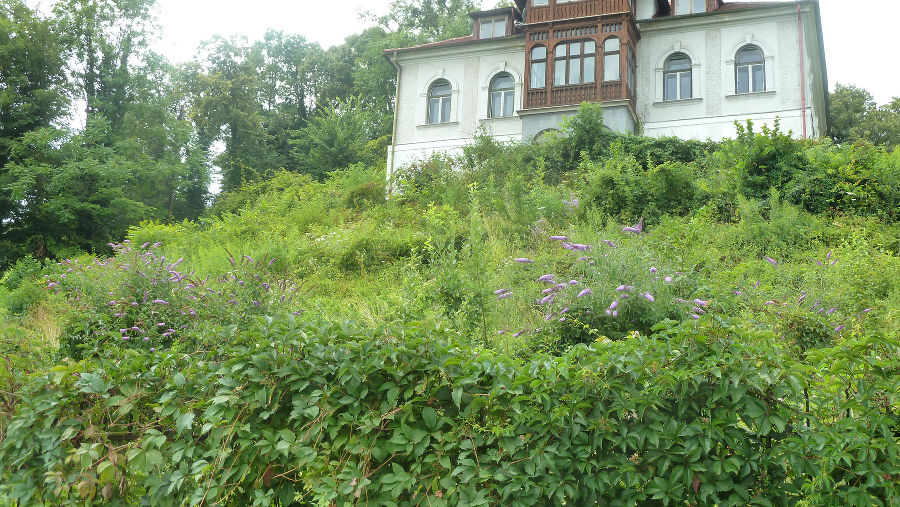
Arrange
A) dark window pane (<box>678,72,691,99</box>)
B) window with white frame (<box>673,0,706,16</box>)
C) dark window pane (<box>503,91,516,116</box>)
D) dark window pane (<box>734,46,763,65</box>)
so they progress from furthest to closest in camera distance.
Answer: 1. dark window pane (<box>503,91,516,116</box>)
2. window with white frame (<box>673,0,706,16</box>)
3. dark window pane (<box>678,72,691,99</box>)
4. dark window pane (<box>734,46,763,65</box>)

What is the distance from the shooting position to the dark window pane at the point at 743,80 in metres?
21.3

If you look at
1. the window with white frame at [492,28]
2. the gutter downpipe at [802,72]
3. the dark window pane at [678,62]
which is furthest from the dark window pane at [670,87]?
the window with white frame at [492,28]

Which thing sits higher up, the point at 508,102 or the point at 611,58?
Result: the point at 611,58

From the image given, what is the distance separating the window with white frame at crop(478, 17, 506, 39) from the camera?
81.4 feet

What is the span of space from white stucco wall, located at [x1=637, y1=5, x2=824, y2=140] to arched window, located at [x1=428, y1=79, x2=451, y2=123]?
6.30m

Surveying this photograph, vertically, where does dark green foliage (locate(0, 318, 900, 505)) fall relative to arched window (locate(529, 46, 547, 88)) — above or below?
below

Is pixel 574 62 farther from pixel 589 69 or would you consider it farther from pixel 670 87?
pixel 670 87

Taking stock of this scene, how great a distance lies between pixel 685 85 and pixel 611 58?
2575 mm

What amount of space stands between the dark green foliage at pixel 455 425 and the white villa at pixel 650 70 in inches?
733

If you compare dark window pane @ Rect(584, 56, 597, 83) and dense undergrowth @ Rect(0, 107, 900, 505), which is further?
dark window pane @ Rect(584, 56, 597, 83)

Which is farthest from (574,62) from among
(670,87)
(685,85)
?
(685,85)

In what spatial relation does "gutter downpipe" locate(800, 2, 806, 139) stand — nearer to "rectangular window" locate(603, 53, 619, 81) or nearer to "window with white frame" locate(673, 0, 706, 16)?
"window with white frame" locate(673, 0, 706, 16)

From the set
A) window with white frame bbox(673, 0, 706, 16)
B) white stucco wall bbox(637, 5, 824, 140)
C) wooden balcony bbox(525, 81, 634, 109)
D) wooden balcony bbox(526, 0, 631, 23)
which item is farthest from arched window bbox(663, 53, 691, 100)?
wooden balcony bbox(526, 0, 631, 23)

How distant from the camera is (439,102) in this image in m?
24.6
